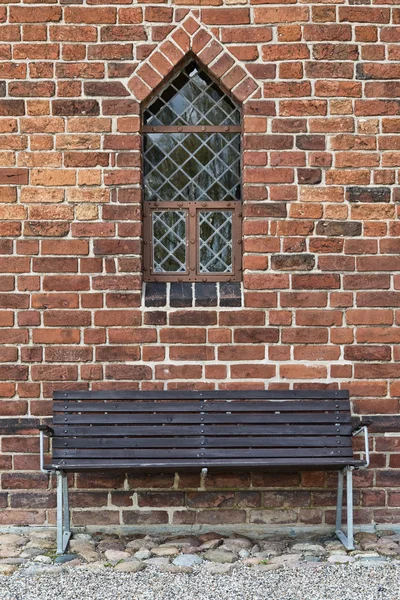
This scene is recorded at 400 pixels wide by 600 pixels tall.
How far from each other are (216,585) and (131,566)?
55cm

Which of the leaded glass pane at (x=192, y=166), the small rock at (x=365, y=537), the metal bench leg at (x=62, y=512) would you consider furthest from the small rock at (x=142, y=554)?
the leaded glass pane at (x=192, y=166)

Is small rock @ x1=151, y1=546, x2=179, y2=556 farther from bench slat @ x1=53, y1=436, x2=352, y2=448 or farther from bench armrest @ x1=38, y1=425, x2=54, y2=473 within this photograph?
bench armrest @ x1=38, y1=425, x2=54, y2=473

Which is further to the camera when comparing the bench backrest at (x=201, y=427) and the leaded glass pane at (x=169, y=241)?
the leaded glass pane at (x=169, y=241)

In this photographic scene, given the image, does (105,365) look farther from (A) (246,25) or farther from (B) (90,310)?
(A) (246,25)

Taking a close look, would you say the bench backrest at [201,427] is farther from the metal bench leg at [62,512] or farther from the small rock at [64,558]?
the small rock at [64,558]

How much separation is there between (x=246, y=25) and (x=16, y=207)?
6.32 ft

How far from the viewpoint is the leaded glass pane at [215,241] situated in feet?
15.9

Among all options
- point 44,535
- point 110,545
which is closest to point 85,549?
point 110,545

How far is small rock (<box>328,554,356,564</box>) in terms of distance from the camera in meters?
4.10

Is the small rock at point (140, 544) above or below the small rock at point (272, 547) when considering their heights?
below

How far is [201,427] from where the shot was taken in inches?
175

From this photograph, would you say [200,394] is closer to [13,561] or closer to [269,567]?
[269,567]

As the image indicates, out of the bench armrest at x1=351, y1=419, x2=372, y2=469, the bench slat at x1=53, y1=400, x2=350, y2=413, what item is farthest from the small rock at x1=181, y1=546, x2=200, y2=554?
the bench armrest at x1=351, y1=419, x2=372, y2=469

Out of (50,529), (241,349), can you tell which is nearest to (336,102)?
(241,349)
